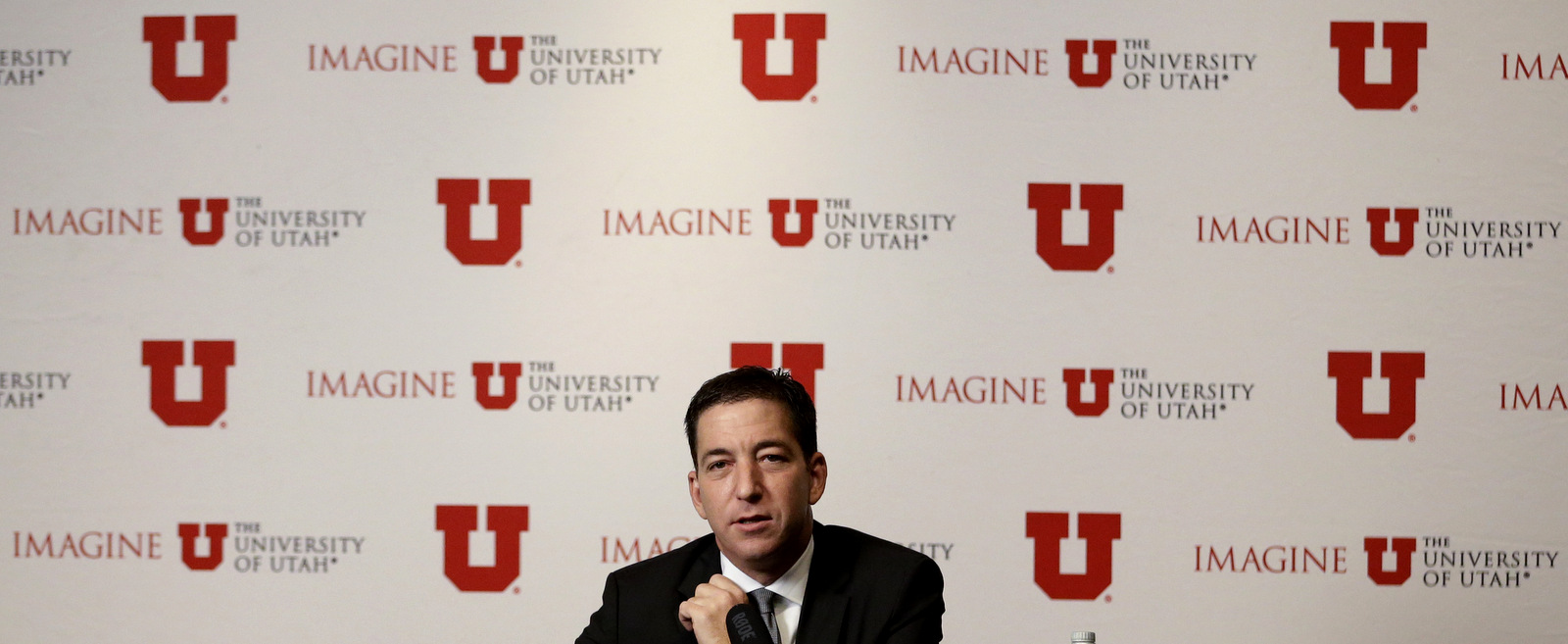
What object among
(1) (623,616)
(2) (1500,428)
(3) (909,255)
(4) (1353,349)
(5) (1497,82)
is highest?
(5) (1497,82)

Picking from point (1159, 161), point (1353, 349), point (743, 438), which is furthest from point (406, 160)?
point (1353, 349)

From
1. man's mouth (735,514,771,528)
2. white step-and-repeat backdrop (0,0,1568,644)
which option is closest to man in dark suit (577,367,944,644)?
man's mouth (735,514,771,528)

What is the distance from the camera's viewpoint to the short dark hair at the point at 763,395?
6.68 ft

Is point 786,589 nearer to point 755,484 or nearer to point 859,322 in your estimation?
point 755,484

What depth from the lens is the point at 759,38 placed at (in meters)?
3.06

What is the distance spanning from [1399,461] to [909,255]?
4.27ft

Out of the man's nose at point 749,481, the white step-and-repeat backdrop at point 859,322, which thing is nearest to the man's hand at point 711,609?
the man's nose at point 749,481

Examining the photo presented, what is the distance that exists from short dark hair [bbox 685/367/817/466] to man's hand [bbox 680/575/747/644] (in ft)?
0.80

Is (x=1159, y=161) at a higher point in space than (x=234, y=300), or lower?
higher

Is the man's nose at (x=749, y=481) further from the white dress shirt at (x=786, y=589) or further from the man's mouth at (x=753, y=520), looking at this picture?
the white dress shirt at (x=786, y=589)

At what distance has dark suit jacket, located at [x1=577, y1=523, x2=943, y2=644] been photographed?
1982 millimetres

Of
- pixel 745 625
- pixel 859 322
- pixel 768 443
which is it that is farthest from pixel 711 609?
pixel 859 322

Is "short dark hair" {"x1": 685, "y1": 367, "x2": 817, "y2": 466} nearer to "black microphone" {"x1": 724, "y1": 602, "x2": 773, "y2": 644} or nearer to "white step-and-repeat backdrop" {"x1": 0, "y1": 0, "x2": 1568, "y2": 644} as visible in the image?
"black microphone" {"x1": 724, "y1": 602, "x2": 773, "y2": 644}

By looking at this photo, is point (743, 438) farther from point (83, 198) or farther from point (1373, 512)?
point (83, 198)
